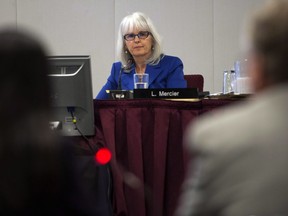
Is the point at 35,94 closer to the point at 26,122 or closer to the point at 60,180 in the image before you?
the point at 26,122

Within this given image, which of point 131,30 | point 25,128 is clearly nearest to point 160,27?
point 131,30

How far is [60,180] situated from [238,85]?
1.76 meters

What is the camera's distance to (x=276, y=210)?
3.20ft

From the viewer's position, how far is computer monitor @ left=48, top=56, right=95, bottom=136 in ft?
7.84

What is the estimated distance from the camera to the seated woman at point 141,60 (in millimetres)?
3414

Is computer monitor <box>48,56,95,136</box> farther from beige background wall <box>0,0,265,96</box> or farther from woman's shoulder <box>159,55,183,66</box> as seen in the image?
beige background wall <box>0,0,265,96</box>

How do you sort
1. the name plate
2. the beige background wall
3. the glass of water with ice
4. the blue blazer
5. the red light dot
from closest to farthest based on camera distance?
the red light dot < the name plate < the glass of water with ice < the blue blazer < the beige background wall

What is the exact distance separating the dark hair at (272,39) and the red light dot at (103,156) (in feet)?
4.93

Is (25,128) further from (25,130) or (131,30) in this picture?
(131,30)

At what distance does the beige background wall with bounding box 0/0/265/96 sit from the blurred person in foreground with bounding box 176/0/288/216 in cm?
396

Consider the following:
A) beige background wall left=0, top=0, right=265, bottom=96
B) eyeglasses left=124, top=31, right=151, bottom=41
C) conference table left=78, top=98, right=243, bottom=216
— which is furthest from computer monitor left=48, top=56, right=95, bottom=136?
beige background wall left=0, top=0, right=265, bottom=96

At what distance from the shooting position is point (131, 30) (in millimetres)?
3467

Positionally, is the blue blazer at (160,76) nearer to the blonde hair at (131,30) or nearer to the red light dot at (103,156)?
the blonde hair at (131,30)

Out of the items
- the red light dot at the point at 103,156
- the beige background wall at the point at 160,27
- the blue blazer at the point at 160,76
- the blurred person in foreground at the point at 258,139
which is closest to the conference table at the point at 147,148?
the red light dot at the point at 103,156
